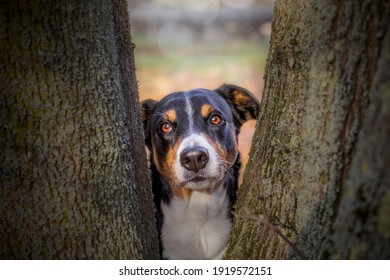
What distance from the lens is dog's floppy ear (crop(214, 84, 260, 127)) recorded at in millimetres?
4324

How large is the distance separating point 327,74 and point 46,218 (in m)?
1.55

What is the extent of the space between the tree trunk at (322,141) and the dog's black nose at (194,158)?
875 mm

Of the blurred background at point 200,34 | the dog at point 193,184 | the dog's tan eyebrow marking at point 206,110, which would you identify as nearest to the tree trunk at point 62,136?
the dog at point 193,184

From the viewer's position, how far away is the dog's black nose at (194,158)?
3486 millimetres

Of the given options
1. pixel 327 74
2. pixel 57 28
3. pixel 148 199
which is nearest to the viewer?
pixel 327 74

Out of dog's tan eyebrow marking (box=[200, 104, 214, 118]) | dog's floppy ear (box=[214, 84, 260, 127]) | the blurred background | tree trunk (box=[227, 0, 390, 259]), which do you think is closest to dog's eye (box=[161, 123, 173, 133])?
dog's tan eyebrow marking (box=[200, 104, 214, 118])

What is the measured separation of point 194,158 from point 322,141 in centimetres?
153

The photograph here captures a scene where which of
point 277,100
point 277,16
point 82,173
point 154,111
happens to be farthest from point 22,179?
point 154,111

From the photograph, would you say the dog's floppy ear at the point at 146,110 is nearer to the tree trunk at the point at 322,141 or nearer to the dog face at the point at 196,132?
the dog face at the point at 196,132

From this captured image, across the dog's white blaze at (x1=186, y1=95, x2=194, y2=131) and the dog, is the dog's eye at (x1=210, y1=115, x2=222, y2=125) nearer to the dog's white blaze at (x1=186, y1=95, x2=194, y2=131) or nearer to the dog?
the dog

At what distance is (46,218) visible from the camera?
2346mm

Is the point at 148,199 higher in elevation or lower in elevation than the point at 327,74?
lower

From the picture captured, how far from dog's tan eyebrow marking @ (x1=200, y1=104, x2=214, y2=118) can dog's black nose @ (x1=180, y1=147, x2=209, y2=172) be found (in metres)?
0.53
